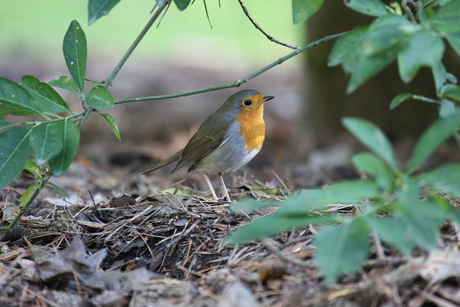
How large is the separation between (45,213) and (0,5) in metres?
9.56

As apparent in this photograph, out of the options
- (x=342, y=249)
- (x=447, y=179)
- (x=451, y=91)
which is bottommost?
(x=342, y=249)

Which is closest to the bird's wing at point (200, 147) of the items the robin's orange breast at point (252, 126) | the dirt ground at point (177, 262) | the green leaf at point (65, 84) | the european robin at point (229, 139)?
the european robin at point (229, 139)

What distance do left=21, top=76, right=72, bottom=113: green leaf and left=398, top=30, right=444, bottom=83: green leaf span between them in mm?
1675

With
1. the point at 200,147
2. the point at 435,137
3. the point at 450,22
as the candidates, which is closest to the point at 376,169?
the point at 435,137

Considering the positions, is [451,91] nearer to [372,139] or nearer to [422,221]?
[372,139]

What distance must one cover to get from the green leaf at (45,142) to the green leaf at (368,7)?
1.43 metres

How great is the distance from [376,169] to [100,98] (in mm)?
1333

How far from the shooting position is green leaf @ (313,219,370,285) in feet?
5.45

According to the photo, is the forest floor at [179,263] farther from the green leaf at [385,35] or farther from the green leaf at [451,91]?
the green leaf at [385,35]

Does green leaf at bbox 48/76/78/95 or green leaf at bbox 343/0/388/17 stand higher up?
green leaf at bbox 343/0/388/17

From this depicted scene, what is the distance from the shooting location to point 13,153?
97.4 inches

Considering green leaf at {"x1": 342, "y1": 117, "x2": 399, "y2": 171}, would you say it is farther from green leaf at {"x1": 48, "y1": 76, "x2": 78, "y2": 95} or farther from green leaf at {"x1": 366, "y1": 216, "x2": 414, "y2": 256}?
green leaf at {"x1": 48, "y1": 76, "x2": 78, "y2": 95}

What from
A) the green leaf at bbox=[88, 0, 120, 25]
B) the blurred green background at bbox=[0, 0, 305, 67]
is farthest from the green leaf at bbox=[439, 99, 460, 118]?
the blurred green background at bbox=[0, 0, 305, 67]

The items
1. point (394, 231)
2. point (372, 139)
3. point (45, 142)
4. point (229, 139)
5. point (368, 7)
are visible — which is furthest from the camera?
point (229, 139)
